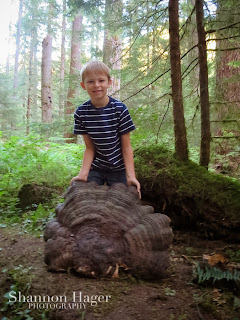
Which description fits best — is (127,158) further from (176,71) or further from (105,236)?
(176,71)

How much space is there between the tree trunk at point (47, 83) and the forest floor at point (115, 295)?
10.8 metres

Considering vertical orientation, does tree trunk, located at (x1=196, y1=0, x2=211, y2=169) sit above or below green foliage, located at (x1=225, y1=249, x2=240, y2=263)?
above

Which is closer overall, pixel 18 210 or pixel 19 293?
pixel 19 293

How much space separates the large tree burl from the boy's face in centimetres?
103

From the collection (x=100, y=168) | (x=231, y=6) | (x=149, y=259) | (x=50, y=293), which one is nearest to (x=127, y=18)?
(x=231, y=6)

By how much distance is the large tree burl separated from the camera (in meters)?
2.12

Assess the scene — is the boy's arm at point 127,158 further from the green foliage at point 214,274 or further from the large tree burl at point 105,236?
the green foliage at point 214,274

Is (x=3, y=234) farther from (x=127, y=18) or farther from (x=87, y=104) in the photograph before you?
(x=127, y=18)

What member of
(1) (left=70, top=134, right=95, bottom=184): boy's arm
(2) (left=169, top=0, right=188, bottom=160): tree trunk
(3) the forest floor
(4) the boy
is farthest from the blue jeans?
(2) (left=169, top=0, right=188, bottom=160): tree trunk

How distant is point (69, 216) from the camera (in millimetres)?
2348

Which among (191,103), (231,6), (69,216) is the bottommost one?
Answer: (69,216)

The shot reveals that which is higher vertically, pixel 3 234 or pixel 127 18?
pixel 127 18

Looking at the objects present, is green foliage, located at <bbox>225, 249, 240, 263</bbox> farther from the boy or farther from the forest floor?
the boy

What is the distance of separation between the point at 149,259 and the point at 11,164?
416cm
